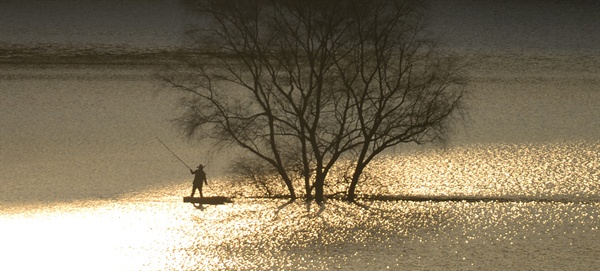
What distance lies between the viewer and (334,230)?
73.0 feet

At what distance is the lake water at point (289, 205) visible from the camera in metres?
20.7

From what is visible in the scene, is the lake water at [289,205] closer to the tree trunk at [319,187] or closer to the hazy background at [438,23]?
the tree trunk at [319,187]

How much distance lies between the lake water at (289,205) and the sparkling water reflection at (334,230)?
0.04m

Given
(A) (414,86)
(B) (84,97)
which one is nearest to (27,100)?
(B) (84,97)

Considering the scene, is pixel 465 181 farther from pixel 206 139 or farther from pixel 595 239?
pixel 206 139

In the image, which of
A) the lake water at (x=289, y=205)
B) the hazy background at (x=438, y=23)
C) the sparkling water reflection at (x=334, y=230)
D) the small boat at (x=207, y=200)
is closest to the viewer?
the sparkling water reflection at (x=334, y=230)

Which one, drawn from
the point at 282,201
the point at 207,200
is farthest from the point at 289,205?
the point at 207,200

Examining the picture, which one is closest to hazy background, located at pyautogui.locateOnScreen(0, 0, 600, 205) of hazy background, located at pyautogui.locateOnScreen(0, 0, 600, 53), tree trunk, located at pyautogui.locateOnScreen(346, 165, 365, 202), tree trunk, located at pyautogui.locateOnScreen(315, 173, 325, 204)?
hazy background, located at pyautogui.locateOnScreen(0, 0, 600, 53)

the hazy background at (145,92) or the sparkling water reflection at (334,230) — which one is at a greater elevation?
the hazy background at (145,92)

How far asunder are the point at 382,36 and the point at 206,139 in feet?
30.5

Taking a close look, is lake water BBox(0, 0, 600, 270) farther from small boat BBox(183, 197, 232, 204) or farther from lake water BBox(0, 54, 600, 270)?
small boat BBox(183, 197, 232, 204)

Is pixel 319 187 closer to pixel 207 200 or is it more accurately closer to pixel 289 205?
pixel 289 205

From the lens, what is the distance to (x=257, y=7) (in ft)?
77.6

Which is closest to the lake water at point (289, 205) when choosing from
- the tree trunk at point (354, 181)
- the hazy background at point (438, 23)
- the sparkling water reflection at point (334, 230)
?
the sparkling water reflection at point (334, 230)
